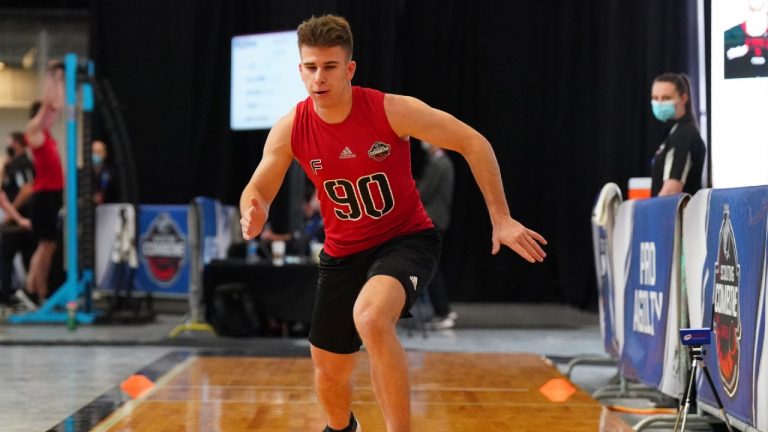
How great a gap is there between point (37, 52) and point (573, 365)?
10.0 meters

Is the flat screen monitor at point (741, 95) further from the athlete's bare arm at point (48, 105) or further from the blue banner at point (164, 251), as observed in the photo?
the athlete's bare arm at point (48, 105)

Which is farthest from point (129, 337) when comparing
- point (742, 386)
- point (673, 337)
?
point (742, 386)

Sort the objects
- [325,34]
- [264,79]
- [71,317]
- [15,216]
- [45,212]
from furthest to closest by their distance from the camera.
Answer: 1. [15,216]
2. [45,212]
3. [264,79]
4. [71,317]
5. [325,34]

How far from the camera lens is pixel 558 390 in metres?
5.77

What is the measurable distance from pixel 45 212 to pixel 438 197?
145 inches

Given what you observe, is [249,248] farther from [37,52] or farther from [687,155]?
[37,52]

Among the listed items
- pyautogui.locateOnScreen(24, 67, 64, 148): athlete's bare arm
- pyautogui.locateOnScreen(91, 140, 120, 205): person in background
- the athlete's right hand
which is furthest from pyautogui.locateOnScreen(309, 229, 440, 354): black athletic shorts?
pyautogui.locateOnScreen(91, 140, 120, 205): person in background

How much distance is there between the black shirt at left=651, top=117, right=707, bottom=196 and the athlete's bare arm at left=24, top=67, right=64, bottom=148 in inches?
219

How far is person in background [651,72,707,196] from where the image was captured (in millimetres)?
5891

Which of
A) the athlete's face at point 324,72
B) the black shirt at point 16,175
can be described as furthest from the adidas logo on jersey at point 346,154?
the black shirt at point 16,175

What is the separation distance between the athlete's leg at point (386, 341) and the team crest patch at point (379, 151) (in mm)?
404

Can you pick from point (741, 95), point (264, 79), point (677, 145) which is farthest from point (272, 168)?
point (264, 79)

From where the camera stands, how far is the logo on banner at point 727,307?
4.03 m

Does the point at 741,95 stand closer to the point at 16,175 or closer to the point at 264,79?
the point at 264,79
